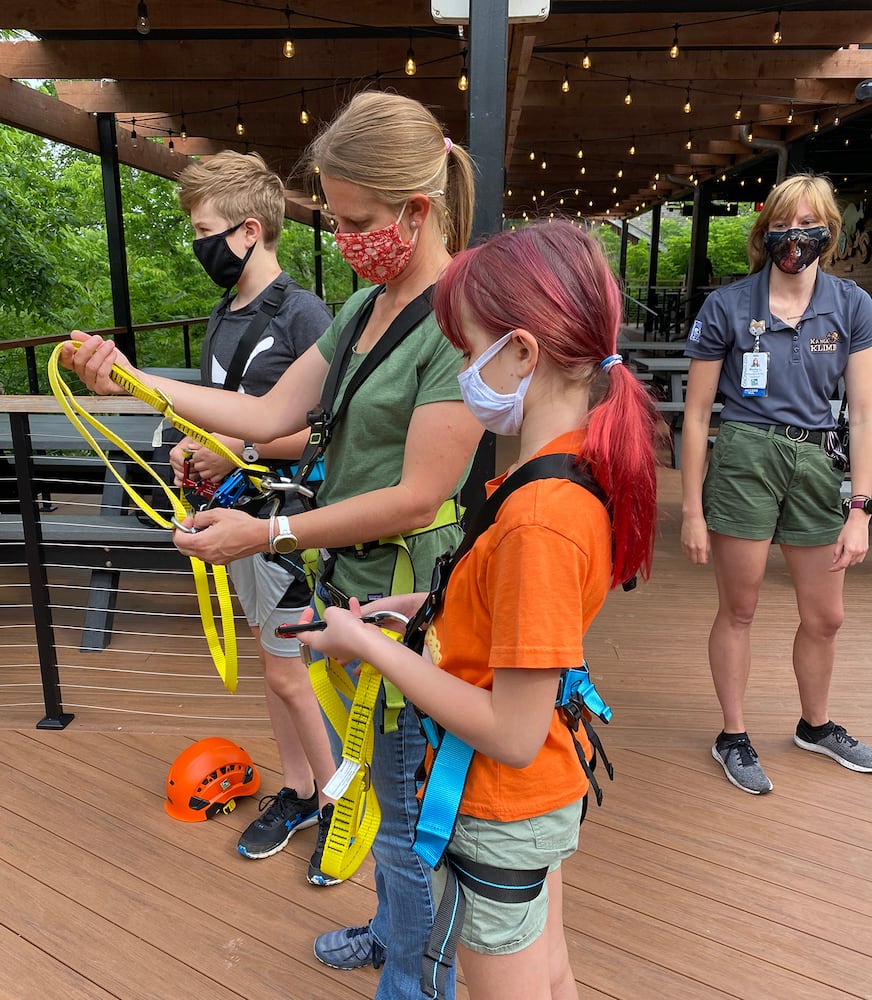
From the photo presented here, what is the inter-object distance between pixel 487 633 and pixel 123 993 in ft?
4.32

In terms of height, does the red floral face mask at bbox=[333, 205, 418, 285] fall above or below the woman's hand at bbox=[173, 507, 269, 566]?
above

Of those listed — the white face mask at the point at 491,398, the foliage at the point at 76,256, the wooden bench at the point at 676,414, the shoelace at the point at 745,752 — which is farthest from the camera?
the foliage at the point at 76,256

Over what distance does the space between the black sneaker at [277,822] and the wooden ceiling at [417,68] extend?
3563mm

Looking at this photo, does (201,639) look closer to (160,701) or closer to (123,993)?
(160,701)

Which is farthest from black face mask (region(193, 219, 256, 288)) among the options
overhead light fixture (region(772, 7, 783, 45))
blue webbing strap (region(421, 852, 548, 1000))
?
overhead light fixture (region(772, 7, 783, 45))

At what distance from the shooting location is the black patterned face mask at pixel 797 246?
2.27 m

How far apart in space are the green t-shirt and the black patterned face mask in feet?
4.21

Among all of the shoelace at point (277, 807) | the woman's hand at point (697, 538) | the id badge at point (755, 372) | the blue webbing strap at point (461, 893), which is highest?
the id badge at point (755, 372)

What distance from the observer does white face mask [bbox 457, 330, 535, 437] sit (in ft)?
3.48

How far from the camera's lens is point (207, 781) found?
7.80 ft

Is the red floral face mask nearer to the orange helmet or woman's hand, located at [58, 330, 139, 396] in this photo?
woman's hand, located at [58, 330, 139, 396]

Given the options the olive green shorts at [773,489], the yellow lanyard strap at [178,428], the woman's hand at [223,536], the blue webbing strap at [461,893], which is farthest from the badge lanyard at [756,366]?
the blue webbing strap at [461,893]

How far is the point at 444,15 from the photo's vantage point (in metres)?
2.13

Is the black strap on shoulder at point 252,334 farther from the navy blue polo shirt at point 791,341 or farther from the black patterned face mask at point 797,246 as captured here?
the black patterned face mask at point 797,246
